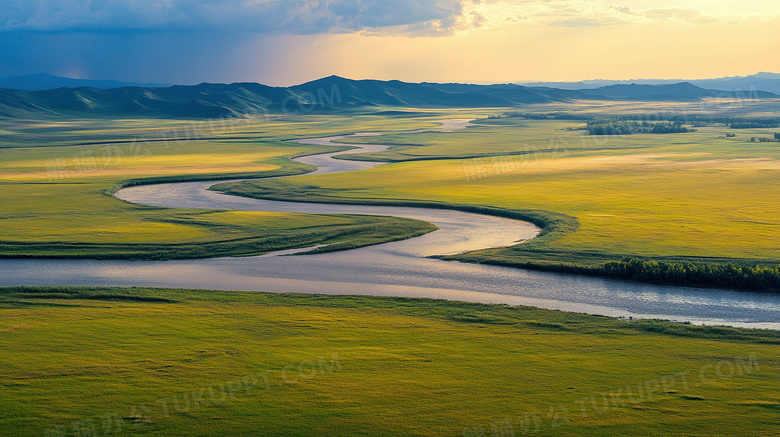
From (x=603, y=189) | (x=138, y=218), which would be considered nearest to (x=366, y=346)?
(x=138, y=218)

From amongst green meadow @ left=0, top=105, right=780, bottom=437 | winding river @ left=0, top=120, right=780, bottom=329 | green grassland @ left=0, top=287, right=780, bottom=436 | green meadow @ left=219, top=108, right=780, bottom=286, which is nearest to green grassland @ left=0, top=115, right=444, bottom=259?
green meadow @ left=0, top=105, right=780, bottom=437

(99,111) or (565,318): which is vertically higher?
(99,111)

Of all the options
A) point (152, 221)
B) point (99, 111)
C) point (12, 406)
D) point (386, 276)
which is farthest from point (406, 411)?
point (99, 111)

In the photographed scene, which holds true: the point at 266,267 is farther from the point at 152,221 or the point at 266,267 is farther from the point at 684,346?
the point at 684,346

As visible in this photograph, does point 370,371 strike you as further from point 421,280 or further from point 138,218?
point 138,218

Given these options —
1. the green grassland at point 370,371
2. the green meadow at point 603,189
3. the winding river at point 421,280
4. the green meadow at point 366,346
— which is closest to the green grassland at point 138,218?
the green meadow at point 366,346

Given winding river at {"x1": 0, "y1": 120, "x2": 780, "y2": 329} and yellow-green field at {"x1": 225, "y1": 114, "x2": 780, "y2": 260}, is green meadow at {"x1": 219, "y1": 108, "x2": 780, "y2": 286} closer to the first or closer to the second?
yellow-green field at {"x1": 225, "y1": 114, "x2": 780, "y2": 260}

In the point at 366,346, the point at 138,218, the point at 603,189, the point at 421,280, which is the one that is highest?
the point at 138,218
